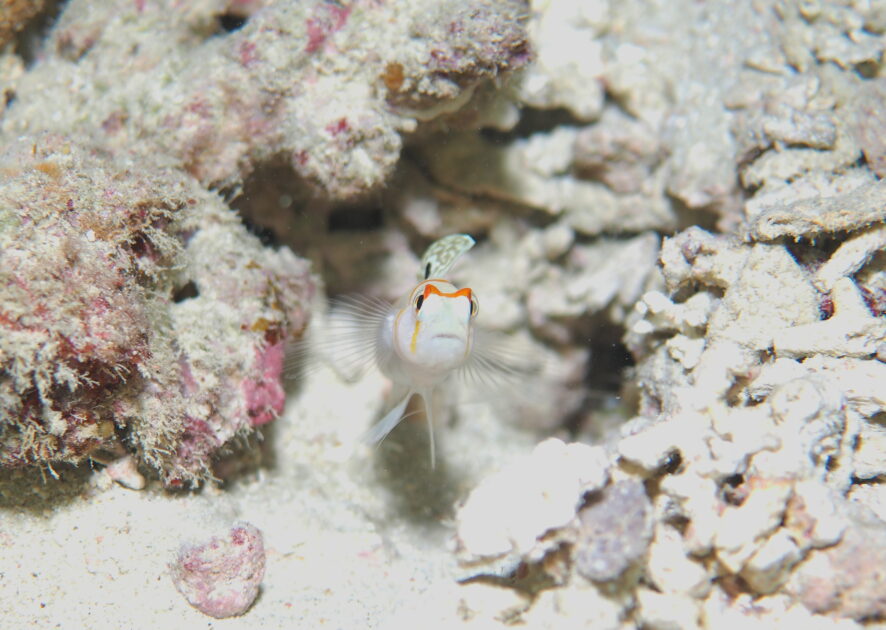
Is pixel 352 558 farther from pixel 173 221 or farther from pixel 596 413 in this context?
pixel 596 413

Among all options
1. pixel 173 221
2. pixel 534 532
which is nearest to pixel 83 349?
pixel 173 221

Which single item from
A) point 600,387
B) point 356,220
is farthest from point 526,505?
point 600,387

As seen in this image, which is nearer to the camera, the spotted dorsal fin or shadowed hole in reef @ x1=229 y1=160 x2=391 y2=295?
the spotted dorsal fin

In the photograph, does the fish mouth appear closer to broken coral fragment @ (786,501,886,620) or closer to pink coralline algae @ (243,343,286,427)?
pink coralline algae @ (243,343,286,427)

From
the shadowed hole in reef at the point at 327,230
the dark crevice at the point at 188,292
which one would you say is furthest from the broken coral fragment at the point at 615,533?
the shadowed hole in reef at the point at 327,230

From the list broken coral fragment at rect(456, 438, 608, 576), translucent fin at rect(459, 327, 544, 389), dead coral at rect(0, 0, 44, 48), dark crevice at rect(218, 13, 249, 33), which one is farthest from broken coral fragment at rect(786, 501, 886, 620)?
dead coral at rect(0, 0, 44, 48)

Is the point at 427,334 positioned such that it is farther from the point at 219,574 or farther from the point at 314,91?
the point at 314,91
